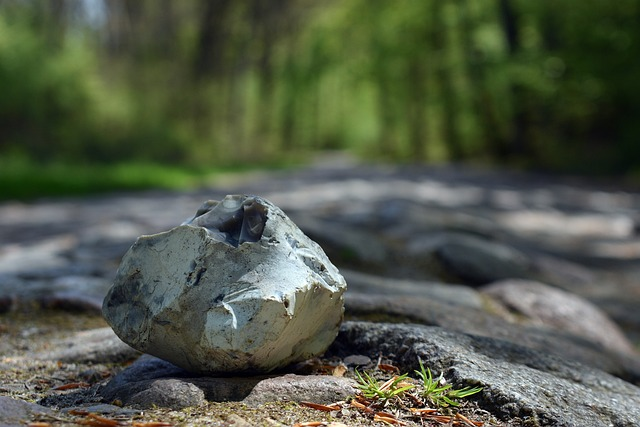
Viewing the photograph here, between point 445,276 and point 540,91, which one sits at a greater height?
point 540,91

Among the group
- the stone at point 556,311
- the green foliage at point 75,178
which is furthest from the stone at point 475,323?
the green foliage at point 75,178

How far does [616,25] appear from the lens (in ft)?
55.3

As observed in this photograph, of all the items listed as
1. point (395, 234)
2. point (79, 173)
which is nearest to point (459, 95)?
point (79, 173)

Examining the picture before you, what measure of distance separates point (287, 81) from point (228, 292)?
3323cm

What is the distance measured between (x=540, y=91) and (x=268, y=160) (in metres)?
9.70

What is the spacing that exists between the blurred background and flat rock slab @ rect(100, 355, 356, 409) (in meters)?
9.08

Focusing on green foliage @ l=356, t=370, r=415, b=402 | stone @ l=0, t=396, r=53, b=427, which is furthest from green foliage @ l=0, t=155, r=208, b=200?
green foliage @ l=356, t=370, r=415, b=402

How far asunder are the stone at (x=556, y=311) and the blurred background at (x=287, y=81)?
812 cm

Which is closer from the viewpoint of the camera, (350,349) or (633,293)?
(350,349)

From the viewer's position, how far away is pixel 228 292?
2.19 m

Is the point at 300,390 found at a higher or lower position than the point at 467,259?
higher

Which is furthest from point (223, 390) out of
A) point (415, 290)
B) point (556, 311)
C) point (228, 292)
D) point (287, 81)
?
point (287, 81)

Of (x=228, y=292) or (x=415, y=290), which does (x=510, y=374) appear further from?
(x=415, y=290)

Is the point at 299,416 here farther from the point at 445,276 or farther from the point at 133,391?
the point at 445,276
